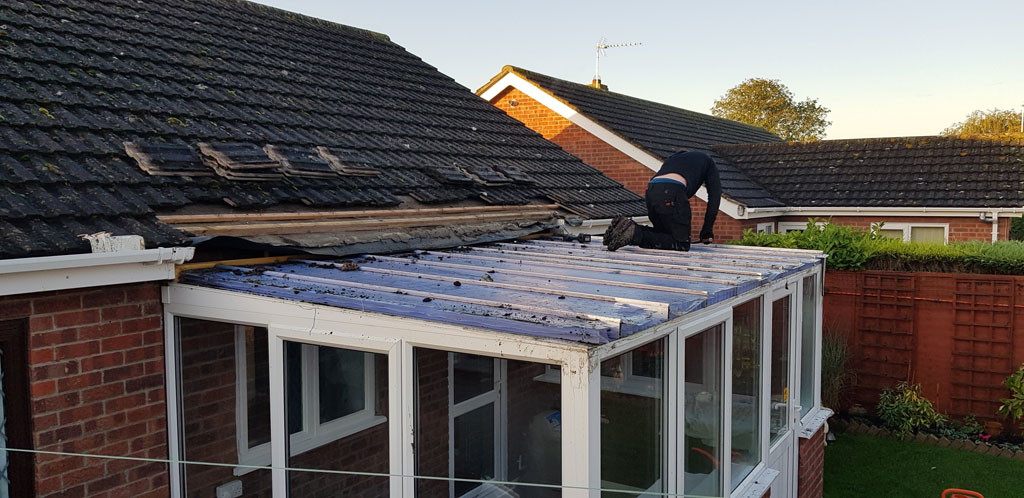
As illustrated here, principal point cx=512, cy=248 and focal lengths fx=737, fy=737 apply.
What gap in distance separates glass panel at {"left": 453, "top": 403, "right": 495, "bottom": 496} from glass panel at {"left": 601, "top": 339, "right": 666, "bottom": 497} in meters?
1.74

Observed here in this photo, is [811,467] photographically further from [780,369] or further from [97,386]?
[97,386]

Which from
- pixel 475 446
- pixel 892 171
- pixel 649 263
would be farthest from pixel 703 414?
pixel 892 171

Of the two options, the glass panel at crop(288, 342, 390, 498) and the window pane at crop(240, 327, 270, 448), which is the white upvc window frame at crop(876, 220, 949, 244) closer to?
the glass panel at crop(288, 342, 390, 498)

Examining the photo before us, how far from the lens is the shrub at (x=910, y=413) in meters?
10.2

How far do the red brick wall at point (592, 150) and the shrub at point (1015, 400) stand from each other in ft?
19.6

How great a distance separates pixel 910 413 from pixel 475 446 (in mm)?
6947

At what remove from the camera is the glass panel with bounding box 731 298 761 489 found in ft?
18.3

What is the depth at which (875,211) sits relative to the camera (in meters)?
15.9

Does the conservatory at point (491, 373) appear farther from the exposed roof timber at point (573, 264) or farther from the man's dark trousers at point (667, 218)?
the man's dark trousers at point (667, 218)

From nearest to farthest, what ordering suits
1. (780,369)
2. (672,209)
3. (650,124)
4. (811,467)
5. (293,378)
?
(293,378), (780,369), (672,209), (811,467), (650,124)

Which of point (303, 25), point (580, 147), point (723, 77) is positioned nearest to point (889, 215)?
point (580, 147)

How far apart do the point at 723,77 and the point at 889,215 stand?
37.4 meters

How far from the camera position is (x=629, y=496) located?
447 cm

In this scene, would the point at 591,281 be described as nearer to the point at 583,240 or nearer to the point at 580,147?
the point at 583,240
